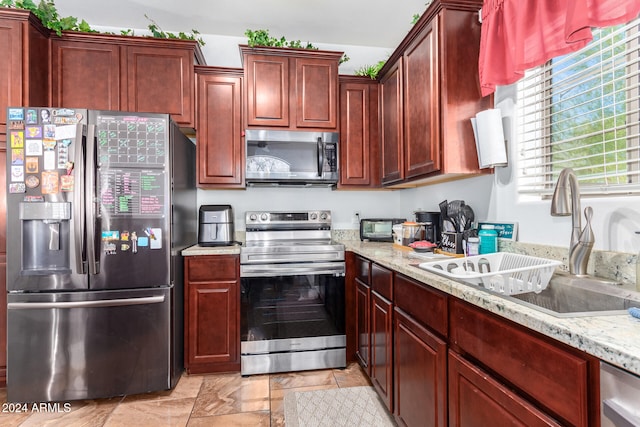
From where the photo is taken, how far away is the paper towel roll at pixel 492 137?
1.58 m

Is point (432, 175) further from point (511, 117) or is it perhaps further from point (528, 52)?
point (528, 52)

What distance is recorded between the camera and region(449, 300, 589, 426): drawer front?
0.66 meters

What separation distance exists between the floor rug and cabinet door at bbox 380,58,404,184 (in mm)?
1467

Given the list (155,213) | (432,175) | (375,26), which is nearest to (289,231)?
(155,213)

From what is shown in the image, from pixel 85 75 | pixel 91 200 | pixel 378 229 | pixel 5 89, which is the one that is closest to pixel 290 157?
pixel 378 229

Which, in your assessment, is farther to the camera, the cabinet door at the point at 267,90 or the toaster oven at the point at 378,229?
the toaster oven at the point at 378,229

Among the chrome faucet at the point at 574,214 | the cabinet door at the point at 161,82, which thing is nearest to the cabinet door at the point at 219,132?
the cabinet door at the point at 161,82

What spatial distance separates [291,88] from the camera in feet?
8.07

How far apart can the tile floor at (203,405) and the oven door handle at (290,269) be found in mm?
726

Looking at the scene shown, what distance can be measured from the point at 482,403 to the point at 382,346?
0.83 metres

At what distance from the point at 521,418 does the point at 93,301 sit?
2.16 m

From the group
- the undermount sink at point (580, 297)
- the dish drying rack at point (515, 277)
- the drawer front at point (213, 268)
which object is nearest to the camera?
the undermount sink at point (580, 297)

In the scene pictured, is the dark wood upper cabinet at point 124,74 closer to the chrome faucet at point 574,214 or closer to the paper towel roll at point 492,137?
the paper towel roll at point 492,137

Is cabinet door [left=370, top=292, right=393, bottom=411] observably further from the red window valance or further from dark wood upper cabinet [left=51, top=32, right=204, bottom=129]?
dark wood upper cabinet [left=51, top=32, right=204, bottom=129]
